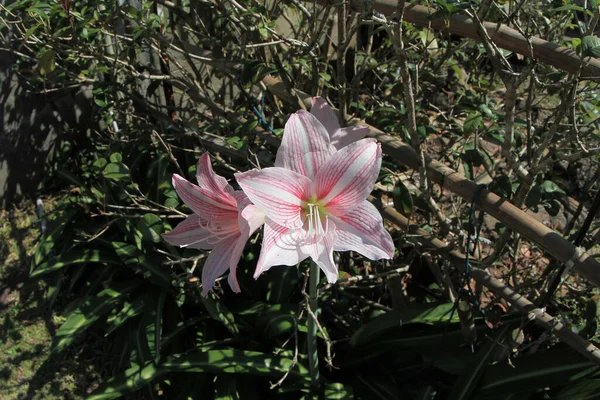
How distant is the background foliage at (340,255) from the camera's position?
205 cm

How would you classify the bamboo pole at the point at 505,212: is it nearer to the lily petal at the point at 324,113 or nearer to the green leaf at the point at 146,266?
the lily petal at the point at 324,113

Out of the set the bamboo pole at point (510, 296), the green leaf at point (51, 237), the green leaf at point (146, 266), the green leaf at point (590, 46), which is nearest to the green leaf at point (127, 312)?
the green leaf at point (146, 266)

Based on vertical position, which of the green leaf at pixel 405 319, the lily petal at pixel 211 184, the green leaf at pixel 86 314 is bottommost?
the green leaf at pixel 86 314

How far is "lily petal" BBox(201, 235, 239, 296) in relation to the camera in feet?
4.65

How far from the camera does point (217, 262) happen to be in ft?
4.72

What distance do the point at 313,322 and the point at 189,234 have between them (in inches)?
24.6

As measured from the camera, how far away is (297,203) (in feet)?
4.43

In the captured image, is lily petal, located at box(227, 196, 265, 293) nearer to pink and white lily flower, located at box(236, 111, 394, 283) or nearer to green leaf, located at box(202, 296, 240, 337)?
pink and white lily flower, located at box(236, 111, 394, 283)

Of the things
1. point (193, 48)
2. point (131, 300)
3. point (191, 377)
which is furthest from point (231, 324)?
point (193, 48)

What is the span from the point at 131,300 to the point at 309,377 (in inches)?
45.4

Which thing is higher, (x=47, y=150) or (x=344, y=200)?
(x=344, y=200)

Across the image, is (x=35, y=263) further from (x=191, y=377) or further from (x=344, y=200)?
(x=344, y=200)

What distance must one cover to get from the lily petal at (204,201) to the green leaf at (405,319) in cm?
114

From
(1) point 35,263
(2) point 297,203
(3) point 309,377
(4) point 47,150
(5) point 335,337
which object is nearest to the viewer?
(2) point 297,203
